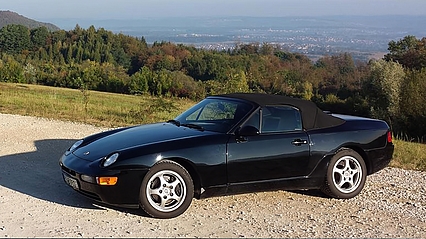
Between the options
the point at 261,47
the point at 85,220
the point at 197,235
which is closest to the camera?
the point at 197,235

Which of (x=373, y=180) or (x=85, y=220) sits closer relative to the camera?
(x=85, y=220)

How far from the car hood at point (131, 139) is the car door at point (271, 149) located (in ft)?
1.56

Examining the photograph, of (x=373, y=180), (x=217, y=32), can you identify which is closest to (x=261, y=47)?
(x=217, y=32)

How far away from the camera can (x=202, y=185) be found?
5.39 m

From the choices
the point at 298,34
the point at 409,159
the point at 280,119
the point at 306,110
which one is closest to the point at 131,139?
the point at 280,119

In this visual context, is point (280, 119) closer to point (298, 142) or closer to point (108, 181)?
point (298, 142)

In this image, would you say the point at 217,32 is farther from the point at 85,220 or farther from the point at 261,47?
the point at 85,220

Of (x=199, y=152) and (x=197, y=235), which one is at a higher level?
(x=199, y=152)

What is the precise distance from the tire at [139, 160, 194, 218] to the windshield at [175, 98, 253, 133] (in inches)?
30.1

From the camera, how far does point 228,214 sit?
212 inches

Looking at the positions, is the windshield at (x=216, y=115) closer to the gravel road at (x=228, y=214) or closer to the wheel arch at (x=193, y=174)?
the wheel arch at (x=193, y=174)

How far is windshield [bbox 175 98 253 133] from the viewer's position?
19.2 ft

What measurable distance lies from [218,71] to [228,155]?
2546 inches

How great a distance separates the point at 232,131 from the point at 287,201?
3.67 ft
